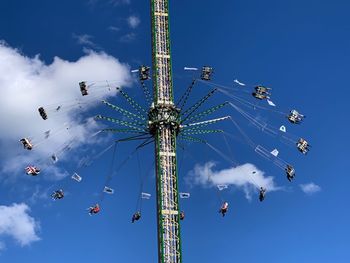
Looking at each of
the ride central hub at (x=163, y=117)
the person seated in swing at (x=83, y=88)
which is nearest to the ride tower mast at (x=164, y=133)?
the ride central hub at (x=163, y=117)

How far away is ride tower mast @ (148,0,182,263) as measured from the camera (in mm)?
74188

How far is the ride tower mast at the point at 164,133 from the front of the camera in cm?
7419

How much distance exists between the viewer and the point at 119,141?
261ft

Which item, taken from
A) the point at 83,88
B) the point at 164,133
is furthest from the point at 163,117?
the point at 83,88

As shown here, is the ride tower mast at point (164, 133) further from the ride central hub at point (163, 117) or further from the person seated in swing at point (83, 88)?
the person seated in swing at point (83, 88)

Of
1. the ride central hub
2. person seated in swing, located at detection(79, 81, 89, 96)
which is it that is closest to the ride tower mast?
the ride central hub

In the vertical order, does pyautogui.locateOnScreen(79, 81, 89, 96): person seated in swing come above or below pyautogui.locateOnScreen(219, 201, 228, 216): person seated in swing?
above

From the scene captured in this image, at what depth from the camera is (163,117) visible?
8069 centimetres

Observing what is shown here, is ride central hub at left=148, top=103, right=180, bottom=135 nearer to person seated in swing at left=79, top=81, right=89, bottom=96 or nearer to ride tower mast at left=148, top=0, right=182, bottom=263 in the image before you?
ride tower mast at left=148, top=0, right=182, bottom=263

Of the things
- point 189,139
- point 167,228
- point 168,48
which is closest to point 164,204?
point 167,228

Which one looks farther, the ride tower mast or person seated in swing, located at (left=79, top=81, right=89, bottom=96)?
person seated in swing, located at (left=79, top=81, right=89, bottom=96)

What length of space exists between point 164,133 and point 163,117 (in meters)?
2.16

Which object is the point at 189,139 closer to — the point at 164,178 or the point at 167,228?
the point at 164,178

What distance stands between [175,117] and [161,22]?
16670 mm
